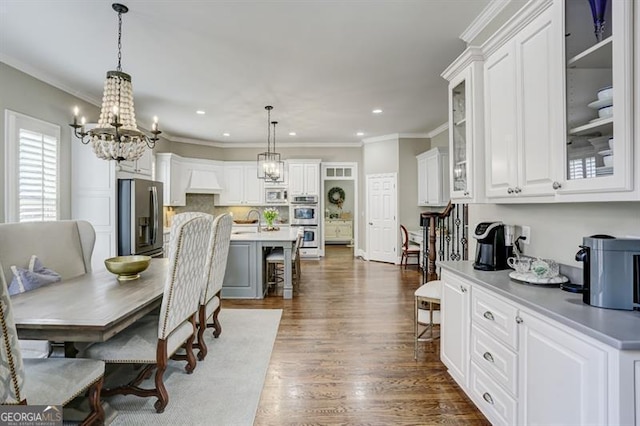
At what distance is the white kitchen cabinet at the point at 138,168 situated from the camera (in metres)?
4.84

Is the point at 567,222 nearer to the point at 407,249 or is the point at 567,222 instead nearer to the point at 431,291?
the point at 431,291

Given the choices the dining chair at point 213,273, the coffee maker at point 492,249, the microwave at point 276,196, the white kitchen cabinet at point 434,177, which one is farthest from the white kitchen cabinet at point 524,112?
the microwave at point 276,196

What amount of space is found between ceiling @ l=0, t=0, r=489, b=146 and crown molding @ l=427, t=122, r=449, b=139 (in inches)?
41.0

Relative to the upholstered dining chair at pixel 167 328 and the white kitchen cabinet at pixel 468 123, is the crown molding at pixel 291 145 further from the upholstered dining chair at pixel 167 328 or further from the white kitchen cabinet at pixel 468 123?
the upholstered dining chair at pixel 167 328

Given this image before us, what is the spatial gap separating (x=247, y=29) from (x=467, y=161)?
2.30 meters

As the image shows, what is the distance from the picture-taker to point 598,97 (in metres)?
1.47

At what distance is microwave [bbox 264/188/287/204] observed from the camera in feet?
26.8

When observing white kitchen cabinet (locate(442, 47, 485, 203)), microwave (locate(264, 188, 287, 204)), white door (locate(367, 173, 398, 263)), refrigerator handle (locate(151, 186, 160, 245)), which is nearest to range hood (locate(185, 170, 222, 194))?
microwave (locate(264, 188, 287, 204))

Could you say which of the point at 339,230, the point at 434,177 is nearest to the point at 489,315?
the point at 434,177

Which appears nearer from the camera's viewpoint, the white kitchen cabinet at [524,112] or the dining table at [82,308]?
the dining table at [82,308]

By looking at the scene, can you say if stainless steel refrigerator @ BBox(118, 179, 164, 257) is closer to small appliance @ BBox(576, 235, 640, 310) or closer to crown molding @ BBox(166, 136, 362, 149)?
crown molding @ BBox(166, 136, 362, 149)

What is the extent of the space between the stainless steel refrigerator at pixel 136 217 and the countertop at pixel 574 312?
455 centimetres

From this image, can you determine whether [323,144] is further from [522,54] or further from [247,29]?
[522,54]

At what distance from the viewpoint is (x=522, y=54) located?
6.38 ft
